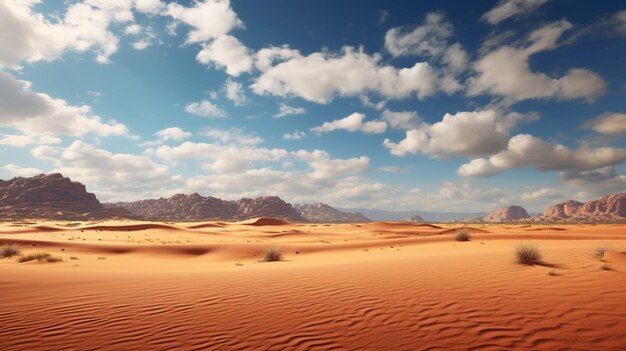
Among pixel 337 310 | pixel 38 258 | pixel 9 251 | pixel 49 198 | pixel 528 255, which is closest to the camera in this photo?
pixel 337 310

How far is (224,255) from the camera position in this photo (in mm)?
22516

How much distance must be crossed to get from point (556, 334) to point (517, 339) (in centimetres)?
60

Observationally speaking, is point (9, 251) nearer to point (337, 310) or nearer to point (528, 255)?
point (337, 310)

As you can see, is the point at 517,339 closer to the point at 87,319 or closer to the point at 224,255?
the point at 87,319

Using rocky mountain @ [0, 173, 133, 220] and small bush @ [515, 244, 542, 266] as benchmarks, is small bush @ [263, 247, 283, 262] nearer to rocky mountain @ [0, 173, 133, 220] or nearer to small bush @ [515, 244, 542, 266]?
small bush @ [515, 244, 542, 266]

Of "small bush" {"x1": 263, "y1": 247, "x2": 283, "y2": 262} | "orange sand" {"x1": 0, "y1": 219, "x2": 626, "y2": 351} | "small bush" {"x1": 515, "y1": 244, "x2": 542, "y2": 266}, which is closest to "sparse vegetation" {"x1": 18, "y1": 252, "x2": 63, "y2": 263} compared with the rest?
"orange sand" {"x1": 0, "y1": 219, "x2": 626, "y2": 351}

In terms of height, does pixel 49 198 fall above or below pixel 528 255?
above

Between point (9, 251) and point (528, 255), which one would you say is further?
point (9, 251)

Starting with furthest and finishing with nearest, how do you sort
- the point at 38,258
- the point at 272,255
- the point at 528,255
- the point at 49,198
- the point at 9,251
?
1. the point at 49,198
2. the point at 9,251
3. the point at 272,255
4. the point at 38,258
5. the point at 528,255

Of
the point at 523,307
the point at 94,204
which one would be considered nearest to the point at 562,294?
the point at 523,307

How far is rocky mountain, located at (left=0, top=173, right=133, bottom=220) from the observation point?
120m

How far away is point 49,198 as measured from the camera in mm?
135625

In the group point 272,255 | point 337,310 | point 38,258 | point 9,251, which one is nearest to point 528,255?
point 337,310

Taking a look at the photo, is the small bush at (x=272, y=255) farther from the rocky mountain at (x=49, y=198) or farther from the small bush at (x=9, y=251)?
the rocky mountain at (x=49, y=198)
